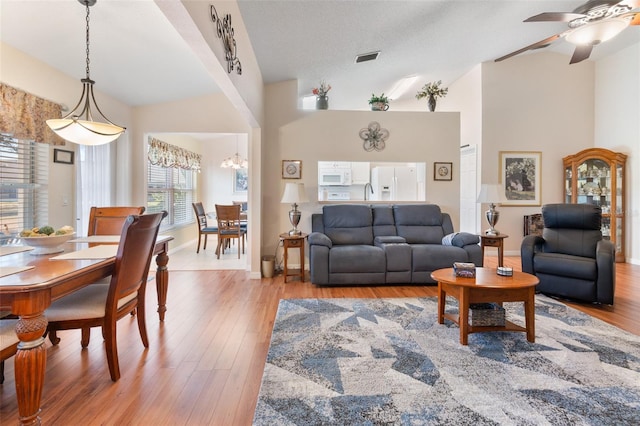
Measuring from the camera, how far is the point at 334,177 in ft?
20.5

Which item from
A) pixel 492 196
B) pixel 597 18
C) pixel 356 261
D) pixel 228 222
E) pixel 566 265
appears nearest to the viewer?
pixel 597 18

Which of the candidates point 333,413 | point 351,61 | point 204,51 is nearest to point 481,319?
point 333,413

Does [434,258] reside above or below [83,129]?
below

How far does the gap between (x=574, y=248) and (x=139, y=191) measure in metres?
5.70

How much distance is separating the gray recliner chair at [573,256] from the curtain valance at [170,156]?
5.95 metres

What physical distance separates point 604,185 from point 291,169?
17.8ft

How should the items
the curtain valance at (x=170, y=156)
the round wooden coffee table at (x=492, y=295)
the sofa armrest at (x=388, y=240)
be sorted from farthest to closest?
the curtain valance at (x=170, y=156) < the sofa armrest at (x=388, y=240) < the round wooden coffee table at (x=492, y=295)

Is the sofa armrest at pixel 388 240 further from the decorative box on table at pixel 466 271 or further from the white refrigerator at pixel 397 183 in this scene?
the decorative box on table at pixel 466 271

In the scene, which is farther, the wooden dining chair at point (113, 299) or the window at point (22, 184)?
the window at point (22, 184)

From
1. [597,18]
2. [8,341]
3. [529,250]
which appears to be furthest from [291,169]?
[8,341]

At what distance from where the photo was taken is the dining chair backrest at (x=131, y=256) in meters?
1.91

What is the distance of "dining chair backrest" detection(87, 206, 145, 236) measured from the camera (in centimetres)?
296

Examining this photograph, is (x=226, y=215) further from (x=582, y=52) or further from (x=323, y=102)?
(x=582, y=52)

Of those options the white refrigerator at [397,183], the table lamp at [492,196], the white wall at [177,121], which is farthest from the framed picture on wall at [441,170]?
the white wall at [177,121]
